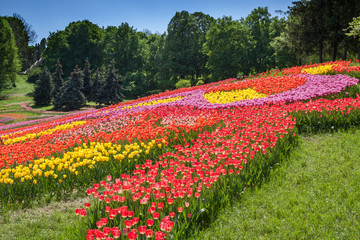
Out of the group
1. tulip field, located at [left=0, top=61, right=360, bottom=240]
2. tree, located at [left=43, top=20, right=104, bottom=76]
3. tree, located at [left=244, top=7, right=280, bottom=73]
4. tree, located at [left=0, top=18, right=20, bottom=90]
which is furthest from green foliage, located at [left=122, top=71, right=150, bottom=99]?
tulip field, located at [left=0, top=61, right=360, bottom=240]

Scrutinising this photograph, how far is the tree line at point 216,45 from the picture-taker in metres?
24.4

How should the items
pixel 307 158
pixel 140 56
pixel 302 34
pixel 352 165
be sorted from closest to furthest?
pixel 352 165 < pixel 307 158 < pixel 302 34 < pixel 140 56

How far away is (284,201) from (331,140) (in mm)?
3452

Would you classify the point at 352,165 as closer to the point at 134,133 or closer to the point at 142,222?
the point at 142,222

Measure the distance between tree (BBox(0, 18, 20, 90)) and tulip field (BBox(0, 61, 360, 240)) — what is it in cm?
4431

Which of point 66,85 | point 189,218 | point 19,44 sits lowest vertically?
point 189,218

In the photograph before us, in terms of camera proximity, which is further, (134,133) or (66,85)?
(66,85)

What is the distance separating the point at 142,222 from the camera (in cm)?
376

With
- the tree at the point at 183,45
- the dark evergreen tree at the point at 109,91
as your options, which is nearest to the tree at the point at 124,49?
the tree at the point at 183,45

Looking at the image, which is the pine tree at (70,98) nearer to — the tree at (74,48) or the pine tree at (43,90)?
the pine tree at (43,90)

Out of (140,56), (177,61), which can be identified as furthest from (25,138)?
(140,56)

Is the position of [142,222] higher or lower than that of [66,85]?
lower

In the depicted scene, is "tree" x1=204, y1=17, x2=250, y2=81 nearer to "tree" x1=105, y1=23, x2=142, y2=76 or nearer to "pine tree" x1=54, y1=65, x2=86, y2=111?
"pine tree" x1=54, y1=65, x2=86, y2=111

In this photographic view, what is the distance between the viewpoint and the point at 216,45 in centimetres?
3978
